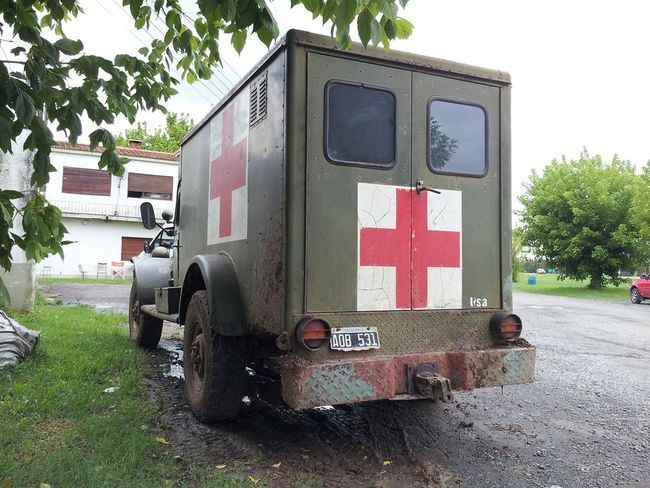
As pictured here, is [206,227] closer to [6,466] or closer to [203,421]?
[203,421]

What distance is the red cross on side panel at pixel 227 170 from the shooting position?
14.9 ft

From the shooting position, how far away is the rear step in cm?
566

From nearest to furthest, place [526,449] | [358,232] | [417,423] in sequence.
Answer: [358,232] → [526,449] → [417,423]

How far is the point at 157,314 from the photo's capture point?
6.24 m

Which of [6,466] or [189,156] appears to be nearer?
[6,466]

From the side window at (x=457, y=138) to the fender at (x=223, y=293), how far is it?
5.88 feet

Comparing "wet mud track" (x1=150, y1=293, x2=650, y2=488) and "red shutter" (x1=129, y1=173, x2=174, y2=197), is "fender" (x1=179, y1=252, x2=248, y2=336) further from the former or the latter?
"red shutter" (x1=129, y1=173, x2=174, y2=197)

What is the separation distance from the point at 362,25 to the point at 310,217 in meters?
1.48

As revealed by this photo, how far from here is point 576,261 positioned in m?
27.1

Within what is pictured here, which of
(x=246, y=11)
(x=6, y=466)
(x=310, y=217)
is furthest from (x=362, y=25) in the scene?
(x=6, y=466)

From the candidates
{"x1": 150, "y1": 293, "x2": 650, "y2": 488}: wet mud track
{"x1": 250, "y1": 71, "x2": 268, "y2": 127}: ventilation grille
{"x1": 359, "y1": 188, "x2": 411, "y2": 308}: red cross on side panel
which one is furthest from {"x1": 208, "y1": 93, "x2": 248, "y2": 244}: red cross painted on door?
{"x1": 150, "y1": 293, "x2": 650, "y2": 488}: wet mud track

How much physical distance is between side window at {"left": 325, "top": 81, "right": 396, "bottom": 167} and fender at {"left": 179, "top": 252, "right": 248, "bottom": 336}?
1358 mm

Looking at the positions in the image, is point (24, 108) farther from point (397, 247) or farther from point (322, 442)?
point (322, 442)

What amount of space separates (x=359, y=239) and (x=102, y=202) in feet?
93.1
